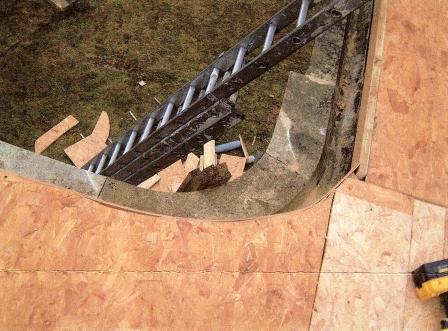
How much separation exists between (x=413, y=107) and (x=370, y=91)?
43 centimetres

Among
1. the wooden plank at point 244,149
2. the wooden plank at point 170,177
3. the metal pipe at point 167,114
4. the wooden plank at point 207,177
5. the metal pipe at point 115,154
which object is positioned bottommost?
the wooden plank at point 244,149

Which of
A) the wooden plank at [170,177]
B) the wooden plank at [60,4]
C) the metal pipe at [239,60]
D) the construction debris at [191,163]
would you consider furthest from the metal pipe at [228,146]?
the wooden plank at [60,4]

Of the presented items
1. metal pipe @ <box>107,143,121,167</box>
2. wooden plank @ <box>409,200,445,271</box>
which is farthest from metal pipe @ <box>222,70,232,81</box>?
wooden plank @ <box>409,200,445,271</box>

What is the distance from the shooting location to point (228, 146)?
16.7 ft

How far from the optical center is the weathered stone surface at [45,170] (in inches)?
128

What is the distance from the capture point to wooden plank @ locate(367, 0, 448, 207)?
359cm

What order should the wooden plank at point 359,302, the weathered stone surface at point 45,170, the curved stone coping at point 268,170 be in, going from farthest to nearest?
the curved stone coping at point 268,170
the weathered stone surface at point 45,170
the wooden plank at point 359,302

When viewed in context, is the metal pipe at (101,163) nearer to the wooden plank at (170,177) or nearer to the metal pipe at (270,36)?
the wooden plank at (170,177)

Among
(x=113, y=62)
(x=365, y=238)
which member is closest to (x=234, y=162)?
(x=365, y=238)

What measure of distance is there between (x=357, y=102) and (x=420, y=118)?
0.53 metres

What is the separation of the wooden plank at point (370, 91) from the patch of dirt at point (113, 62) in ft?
5.73

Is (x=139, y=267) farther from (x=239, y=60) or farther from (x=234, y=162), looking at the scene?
(x=234, y=162)

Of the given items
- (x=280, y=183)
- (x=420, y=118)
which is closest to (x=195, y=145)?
(x=280, y=183)

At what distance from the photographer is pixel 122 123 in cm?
514
